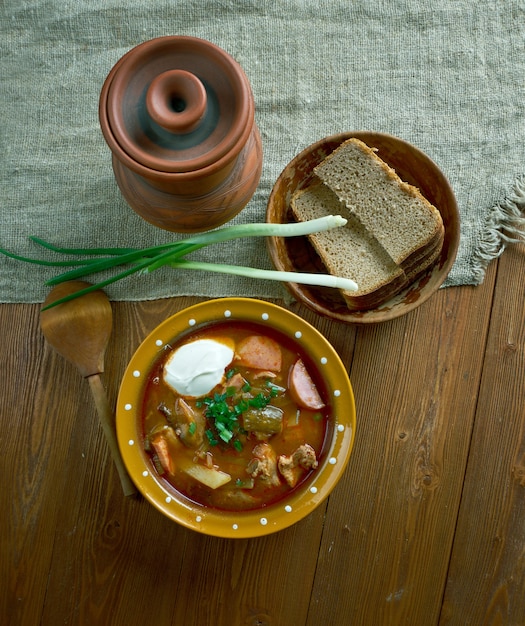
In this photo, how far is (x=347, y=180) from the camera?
149 centimetres

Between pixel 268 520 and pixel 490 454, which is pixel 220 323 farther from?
pixel 490 454

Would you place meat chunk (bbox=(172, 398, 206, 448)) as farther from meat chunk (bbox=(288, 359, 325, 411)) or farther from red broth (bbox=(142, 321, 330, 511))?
meat chunk (bbox=(288, 359, 325, 411))

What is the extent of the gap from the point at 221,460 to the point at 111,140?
0.77 m

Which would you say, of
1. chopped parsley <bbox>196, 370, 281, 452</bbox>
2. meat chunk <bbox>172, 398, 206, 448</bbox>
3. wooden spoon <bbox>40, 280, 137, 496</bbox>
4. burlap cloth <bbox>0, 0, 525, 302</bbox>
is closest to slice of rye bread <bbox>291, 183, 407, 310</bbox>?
burlap cloth <bbox>0, 0, 525, 302</bbox>

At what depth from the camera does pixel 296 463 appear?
4.83 ft

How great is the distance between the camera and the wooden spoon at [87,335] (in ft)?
5.11

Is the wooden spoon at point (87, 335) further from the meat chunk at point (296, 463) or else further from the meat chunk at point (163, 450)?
the meat chunk at point (296, 463)

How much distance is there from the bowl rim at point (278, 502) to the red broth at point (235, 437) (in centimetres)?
2

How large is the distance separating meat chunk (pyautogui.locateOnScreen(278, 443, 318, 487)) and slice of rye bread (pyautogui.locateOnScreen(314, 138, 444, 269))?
0.49 m

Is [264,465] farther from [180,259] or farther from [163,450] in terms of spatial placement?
[180,259]

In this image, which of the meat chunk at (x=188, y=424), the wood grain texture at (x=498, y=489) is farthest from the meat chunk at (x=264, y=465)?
the wood grain texture at (x=498, y=489)

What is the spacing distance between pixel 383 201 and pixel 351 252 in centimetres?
14

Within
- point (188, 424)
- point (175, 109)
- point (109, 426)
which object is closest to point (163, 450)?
point (188, 424)

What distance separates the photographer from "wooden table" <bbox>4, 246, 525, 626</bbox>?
5.36ft
